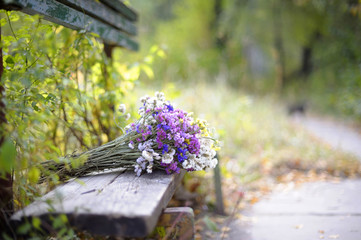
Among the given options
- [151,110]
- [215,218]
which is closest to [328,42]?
[215,218]

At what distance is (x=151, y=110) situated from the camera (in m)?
→ 1.85

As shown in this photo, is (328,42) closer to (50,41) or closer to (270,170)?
(270,170)

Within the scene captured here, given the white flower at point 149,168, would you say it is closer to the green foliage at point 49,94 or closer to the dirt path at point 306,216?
the green foliage at point 49,94

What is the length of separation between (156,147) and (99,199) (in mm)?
510

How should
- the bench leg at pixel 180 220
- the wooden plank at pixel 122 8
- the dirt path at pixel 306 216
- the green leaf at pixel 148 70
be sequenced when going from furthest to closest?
the green leaf at pixel 148 70
the wooden plank at pixel 122 8
the dirt path at pixel 306 216
the bench leg at pixel 180 220

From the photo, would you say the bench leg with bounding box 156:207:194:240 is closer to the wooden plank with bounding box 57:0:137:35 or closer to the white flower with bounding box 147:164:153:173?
the white flower with bounding box 147:164:153:173

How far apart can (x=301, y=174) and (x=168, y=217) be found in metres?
3.44

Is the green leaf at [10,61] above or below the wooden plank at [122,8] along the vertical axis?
below

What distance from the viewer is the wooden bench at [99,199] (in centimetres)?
117

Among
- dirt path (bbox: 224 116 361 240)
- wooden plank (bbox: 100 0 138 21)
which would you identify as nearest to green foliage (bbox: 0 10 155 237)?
wooden plank (bbox: 100 0 138 21)

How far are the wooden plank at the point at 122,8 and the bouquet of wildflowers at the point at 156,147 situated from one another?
1.18 m

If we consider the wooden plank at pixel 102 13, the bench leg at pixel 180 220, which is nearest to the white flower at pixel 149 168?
the bench leg at pixel 180 220

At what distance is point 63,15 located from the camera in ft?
6.11

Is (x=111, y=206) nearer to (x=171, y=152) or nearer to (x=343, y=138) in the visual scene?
(x=171, y=152)
